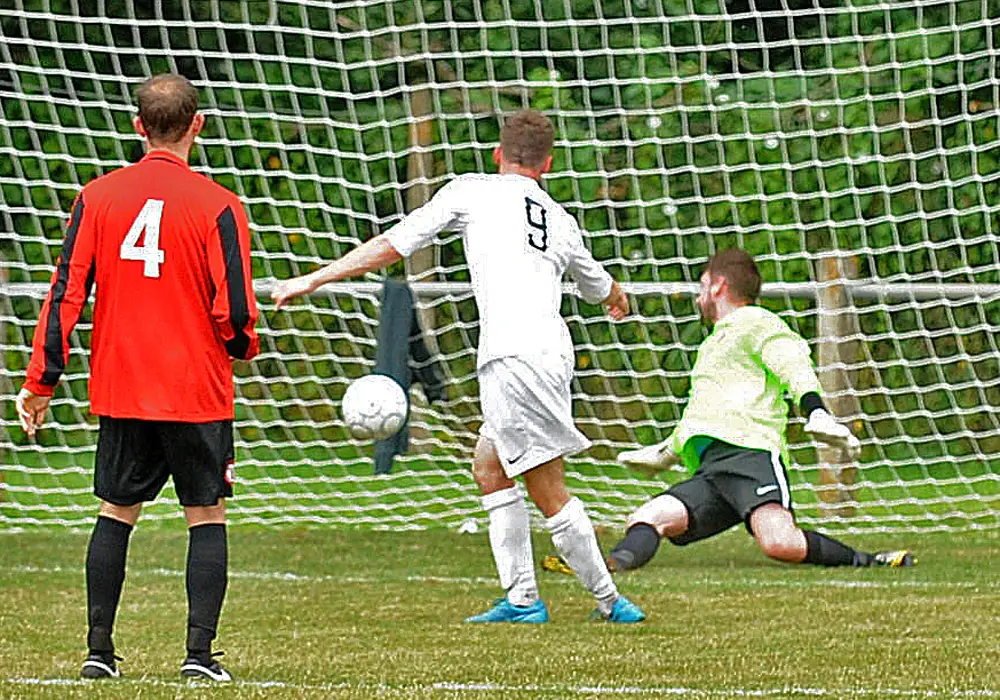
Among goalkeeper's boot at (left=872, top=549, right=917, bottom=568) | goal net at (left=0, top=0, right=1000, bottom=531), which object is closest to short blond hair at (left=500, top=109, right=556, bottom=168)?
goalkeeper's boot at (left=872, top=549, right=917, bottom=568)

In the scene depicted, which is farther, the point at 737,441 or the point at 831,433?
the point at 737,441

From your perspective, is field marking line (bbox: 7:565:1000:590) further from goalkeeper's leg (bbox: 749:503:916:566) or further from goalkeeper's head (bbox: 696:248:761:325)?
goalkeeper's head (bbox: 696:248:761:325)

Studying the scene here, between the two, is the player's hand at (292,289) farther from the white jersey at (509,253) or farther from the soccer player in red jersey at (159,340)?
the soccer player in red jersey at (159,340)

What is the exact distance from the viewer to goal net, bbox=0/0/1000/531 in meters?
8.67

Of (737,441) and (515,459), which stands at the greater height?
(515,459)

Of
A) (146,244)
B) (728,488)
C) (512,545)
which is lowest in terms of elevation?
(728,488)

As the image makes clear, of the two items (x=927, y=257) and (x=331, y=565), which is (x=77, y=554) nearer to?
(x=331, y=565)

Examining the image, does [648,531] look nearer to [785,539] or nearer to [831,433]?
[785,539]

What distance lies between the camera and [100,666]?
4.24m

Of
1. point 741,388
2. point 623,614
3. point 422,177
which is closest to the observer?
point 623,614

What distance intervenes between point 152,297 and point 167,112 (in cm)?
43

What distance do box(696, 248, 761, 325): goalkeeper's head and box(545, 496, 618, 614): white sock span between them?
5.16ft

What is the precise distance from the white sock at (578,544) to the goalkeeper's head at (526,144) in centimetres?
99

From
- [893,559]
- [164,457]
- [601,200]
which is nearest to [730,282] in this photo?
[893,559]
